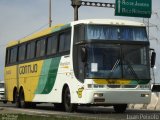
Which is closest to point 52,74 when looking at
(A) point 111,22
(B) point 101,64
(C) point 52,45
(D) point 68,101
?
(C) point 52,45

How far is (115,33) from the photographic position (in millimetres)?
21703

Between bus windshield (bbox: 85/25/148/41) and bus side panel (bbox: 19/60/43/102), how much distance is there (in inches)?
218

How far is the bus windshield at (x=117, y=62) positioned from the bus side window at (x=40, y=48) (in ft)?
18.3

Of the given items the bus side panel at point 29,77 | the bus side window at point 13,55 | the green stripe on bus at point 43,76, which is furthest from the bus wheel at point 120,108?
the bus side window at point 13,55

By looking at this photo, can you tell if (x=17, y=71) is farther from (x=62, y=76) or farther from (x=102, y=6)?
(x=102, y=6)

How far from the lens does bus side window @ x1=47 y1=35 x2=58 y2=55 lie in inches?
967

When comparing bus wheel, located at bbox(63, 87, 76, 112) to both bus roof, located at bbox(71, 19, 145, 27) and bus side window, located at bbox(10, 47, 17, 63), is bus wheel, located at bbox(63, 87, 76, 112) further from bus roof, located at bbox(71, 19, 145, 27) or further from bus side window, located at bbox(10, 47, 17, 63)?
bus side window, located at bbox(10, 47, 17, 63)

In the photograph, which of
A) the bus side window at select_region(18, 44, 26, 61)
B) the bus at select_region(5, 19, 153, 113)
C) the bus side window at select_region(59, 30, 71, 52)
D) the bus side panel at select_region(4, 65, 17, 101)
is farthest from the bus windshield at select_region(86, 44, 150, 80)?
the bus side panel at select_region(4, 65, 17, 101)

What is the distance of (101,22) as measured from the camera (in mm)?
21844

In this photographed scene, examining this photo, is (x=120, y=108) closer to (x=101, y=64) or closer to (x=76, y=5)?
(x=101, y=64)

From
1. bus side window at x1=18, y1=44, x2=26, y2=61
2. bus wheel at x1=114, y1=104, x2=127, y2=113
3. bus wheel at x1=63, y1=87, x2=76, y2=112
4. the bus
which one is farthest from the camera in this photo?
bus side window at x1=18, y1=44, x2=26, y2=61

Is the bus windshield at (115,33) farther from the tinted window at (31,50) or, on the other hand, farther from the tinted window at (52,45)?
the tinted window at (31,50)

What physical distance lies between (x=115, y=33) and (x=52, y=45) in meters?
4.11

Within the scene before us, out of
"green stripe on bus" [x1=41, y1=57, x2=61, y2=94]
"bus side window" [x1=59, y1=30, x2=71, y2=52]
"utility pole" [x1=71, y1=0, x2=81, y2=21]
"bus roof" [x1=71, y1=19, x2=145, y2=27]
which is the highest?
"utility pole" [x1=71, y1=0, x2=81, y2=21]
